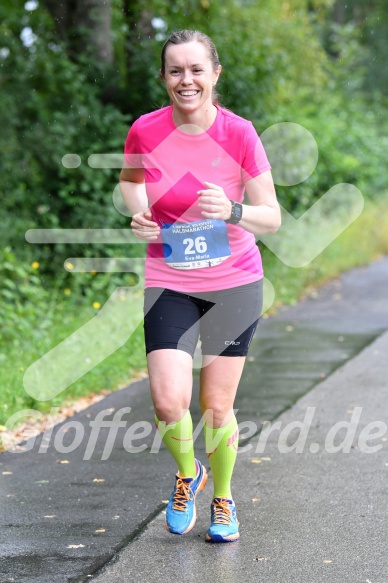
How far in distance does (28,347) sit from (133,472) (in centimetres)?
295

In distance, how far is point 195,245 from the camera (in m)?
4.53

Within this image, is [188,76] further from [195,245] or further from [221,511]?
[221,511]

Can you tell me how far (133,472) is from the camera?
19.7 ft

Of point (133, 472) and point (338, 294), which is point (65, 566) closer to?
point (133, 472)

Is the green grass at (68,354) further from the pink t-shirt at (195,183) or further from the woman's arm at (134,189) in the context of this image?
the pink t-shirt at (195,183)

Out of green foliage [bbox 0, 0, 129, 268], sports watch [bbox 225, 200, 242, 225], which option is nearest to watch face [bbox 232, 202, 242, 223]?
sports watch [bbox 225, 200, 242, 225]

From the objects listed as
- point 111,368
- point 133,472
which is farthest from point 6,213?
point 133,472

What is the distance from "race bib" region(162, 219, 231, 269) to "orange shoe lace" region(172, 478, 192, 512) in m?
0.93

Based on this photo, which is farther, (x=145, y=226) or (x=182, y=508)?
(x=182, y=508)

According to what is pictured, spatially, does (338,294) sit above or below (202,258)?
below

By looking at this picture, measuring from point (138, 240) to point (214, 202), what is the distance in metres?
8.51

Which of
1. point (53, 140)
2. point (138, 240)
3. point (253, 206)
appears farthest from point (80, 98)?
point (253, 206)

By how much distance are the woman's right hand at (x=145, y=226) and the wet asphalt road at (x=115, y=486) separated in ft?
4.24

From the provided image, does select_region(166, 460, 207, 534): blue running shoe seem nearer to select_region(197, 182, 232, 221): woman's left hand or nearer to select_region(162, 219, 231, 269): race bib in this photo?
select_region(162, 219, 231, 269): race bib
